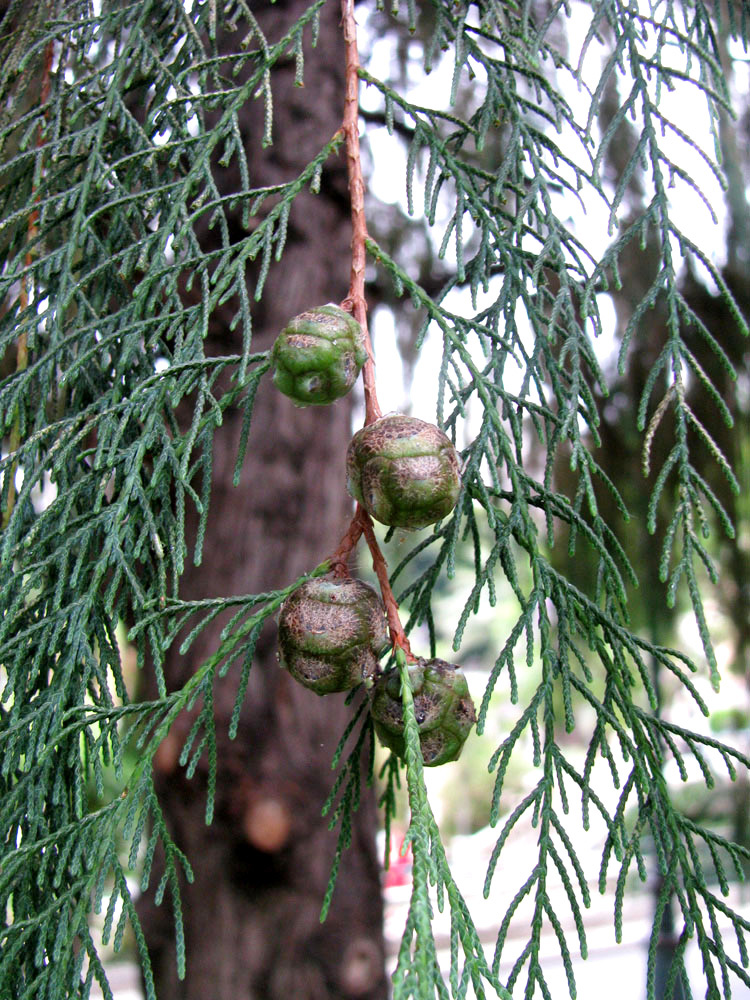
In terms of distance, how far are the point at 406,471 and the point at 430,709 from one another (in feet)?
0.78

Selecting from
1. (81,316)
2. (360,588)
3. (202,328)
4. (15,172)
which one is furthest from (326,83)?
(360,588)

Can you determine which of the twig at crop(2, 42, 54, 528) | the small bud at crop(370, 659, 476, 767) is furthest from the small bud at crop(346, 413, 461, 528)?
the twig at crop(2, 42, 54, 528)

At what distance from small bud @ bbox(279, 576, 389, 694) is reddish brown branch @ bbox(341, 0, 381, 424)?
0.62ft

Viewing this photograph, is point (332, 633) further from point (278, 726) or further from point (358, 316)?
point (278, 726)

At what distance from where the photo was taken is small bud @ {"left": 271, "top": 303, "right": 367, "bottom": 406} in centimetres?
89

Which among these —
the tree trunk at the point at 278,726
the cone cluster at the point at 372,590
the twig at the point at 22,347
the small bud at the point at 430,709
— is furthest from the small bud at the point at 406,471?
the tree trunk at the point at 278,726

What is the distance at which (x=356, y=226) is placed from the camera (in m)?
1.02

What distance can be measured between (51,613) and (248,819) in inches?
34.5

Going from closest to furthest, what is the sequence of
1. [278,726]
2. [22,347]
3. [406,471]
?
1. [406,471]
2. [22,347]
3. [278,726]

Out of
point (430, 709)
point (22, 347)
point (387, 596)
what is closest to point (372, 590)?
point (387, 596)

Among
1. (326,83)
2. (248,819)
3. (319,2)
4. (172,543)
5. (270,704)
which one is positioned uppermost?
(326,83)

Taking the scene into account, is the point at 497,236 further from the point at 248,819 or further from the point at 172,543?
the point at 248,819

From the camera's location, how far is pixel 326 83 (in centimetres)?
203

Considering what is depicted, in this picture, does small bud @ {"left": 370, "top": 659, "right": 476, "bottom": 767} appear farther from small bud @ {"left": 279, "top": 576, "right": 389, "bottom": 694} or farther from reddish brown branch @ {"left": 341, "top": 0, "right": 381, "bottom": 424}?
reddish brown branch @ {"left": 341, "top": 0, "right": 381, "bottom": 424}
